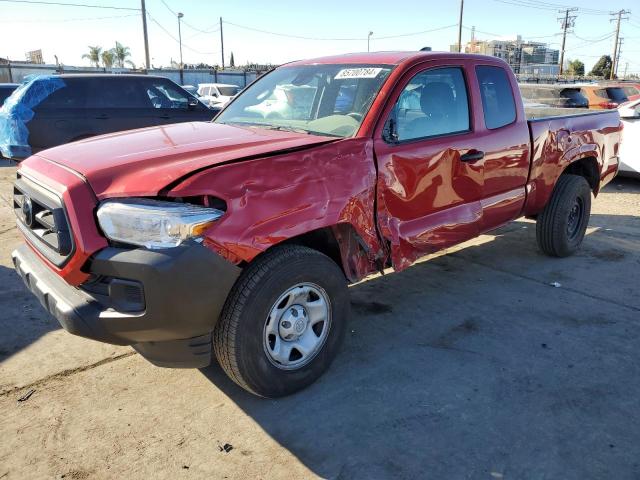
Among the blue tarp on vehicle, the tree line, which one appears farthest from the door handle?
the tree line

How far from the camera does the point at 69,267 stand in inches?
101

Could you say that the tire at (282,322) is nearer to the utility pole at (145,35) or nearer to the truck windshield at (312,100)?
the truck windshield at (312,100)

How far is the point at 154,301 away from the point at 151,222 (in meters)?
0.36

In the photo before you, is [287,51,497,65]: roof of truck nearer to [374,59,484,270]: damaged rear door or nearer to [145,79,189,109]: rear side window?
[374,59,484,270]: damaged rear door

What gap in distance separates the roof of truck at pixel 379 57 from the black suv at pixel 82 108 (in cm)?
570

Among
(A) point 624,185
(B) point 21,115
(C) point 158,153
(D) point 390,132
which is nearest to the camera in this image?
(C) point 158,153

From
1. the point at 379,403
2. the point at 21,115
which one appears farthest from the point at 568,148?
the point at 21,115

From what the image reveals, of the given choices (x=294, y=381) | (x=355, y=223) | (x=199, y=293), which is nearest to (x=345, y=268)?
(x=355, y=223)

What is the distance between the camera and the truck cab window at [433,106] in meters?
3.58

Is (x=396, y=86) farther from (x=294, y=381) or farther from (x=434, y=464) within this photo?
(x=434, y=464)

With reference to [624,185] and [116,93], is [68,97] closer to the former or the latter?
[116,93]

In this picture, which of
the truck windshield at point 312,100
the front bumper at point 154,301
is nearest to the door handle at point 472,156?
the truck windshield at point 312,100

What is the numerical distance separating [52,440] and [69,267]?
90 centimetres

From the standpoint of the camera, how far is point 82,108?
873 cm
